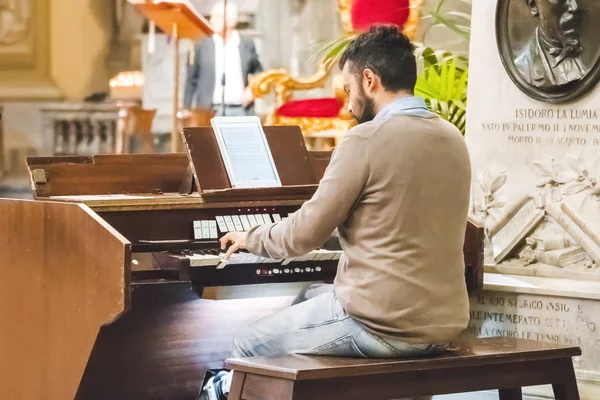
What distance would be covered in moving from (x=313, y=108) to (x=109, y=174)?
292 centimetres

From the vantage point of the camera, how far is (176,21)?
818cm

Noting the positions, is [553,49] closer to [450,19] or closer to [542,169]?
[542,169]

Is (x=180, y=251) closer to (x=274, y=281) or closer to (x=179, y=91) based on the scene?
(x=274, y=281)

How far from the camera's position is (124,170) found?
3.93 m

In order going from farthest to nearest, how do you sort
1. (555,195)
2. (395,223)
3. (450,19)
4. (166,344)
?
(450,19), (555,195), (166,344), (395,223)

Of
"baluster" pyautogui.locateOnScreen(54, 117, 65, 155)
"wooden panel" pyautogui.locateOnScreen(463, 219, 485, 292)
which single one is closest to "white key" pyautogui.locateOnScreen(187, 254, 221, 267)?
"wooden panel" pyautogui.locateOnScreen(463, 219, 485, 292)

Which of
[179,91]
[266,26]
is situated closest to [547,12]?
[266,26]

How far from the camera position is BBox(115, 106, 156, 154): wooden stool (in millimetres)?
8555

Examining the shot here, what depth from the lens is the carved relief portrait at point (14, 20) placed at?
354 inches

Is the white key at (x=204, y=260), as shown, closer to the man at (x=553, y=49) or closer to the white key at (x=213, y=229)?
the white key at (x=213, y=229)

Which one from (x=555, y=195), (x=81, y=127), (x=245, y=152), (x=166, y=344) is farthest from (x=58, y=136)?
(x=555, y=195)

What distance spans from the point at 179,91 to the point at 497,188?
4512 mm

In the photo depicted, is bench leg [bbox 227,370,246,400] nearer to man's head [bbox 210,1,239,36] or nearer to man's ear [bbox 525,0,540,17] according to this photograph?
man's ear [bbox 525,0,540,17]

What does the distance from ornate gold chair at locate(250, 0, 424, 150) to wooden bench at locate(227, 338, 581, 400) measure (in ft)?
10.0
